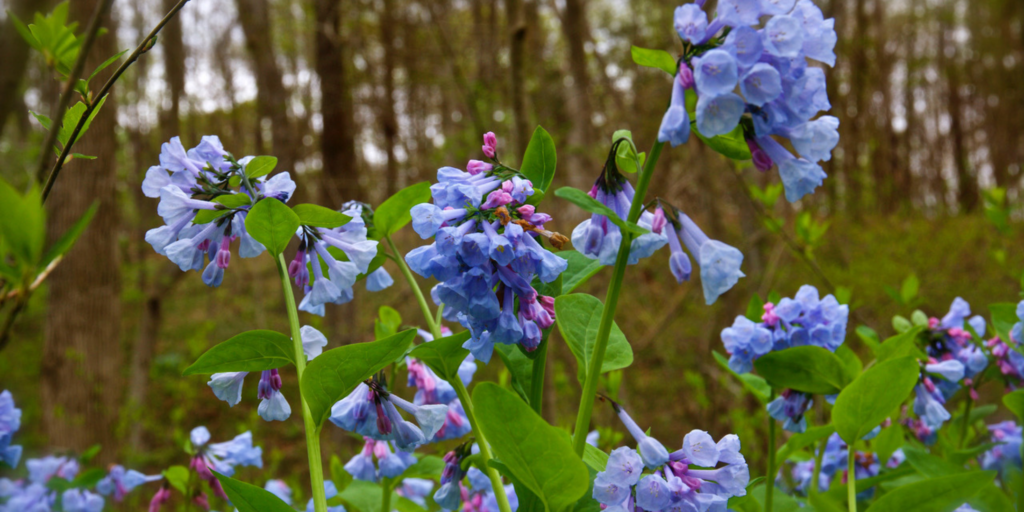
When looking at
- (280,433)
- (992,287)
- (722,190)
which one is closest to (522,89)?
(722,190)

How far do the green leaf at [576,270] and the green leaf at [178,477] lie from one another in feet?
3.23

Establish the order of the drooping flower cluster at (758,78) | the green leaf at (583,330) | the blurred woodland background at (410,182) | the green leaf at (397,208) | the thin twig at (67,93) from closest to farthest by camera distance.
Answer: the thin twig at (67,93) → the drooping flower cluster at (758,78) → the green leaf at (583,330) → the green leaf at (397,208) → the blurred woodland background at (410,182)

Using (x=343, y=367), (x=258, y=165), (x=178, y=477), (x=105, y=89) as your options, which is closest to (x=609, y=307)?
(x=343, y=367)

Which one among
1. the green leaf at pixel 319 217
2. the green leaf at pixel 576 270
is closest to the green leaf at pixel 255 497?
the green leaf at pixel 319 217

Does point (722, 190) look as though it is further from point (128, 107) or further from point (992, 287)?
point (128, 107)

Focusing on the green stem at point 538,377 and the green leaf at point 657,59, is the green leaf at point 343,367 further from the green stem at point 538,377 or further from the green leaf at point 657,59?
the green leaf at point 657,59

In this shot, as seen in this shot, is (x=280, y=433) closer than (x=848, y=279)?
No

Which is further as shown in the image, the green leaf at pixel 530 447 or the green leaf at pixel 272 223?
the green leaf at pixel 272 223

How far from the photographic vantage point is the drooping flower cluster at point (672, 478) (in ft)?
2.59

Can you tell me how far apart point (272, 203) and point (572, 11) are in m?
5.19

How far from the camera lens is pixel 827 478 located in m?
1.79

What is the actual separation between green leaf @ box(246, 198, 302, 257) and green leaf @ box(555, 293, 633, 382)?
37cm

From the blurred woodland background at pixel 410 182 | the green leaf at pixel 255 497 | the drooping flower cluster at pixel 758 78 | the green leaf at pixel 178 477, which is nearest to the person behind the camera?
the drooping flower cluster at pixel 758 78

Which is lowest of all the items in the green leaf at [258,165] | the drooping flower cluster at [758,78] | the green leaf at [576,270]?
the green leaf at [576,270]
